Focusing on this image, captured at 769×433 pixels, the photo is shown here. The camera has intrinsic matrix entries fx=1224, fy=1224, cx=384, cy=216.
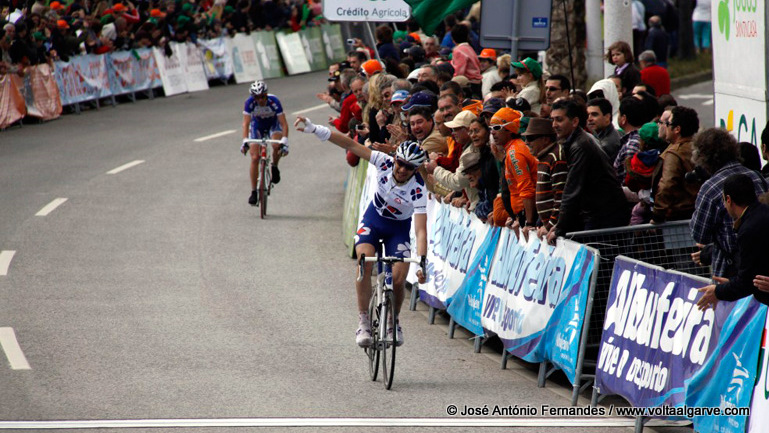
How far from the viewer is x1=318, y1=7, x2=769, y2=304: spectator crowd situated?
8.09 m

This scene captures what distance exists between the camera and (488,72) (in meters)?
16.0

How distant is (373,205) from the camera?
33.2ft

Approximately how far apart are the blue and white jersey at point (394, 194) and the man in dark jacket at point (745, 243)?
3.12 m

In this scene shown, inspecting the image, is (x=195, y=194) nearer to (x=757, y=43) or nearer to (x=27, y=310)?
(x=27, y=310)

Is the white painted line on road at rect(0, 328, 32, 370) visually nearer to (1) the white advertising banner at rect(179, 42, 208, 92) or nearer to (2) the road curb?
(1) the white advertising banner at rect(179, 42, 208, 92)

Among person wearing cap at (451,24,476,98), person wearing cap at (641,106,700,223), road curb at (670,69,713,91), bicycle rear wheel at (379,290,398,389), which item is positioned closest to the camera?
person wearing cap at (641,106,700,223)

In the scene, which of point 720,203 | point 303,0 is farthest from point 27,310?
point 303,0

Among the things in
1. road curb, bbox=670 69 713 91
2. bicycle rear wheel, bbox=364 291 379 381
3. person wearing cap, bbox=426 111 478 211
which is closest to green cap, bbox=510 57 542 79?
person wearing cap, bbox=426 111 478 211

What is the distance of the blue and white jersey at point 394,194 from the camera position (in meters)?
9.93

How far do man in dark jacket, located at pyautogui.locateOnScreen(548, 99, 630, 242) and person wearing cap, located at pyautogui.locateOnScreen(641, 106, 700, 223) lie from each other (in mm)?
352

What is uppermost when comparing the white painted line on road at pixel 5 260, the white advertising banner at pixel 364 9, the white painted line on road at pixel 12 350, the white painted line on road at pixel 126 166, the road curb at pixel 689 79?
the white advertising banner at pixel 364 9

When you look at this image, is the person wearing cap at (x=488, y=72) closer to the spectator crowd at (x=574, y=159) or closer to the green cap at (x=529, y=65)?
the spectator crowd at (x=574, y=159)

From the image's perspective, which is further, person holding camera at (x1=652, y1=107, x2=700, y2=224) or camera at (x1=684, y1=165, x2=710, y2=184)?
person holding camera at (x1=652, y1=107, x2=700, y2=224)

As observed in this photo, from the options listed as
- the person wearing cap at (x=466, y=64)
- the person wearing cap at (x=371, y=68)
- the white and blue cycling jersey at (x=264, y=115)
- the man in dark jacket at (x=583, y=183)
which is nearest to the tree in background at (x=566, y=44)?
the person wearing cap at (x=466, y=64)
